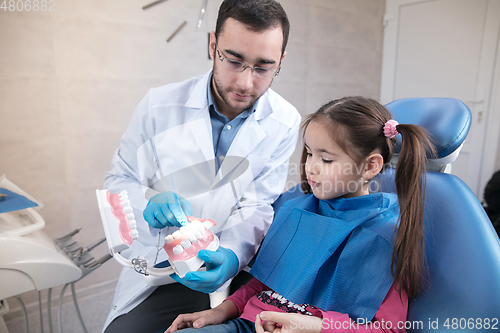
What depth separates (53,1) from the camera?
166 centimetres

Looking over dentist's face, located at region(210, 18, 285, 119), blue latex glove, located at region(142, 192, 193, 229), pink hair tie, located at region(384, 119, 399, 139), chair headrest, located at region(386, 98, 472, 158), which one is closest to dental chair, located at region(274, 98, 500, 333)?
chair headrest, located at region(386, 98, 472, 158)

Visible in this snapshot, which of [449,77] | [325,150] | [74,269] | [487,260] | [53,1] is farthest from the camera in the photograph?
[449,77]

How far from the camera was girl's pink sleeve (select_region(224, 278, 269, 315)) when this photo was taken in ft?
3.20

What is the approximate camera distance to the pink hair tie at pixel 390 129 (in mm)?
880

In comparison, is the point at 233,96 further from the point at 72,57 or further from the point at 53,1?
the point at 53,1

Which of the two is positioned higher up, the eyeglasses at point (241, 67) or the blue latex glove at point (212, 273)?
the eyeglasses at point (241, 67)

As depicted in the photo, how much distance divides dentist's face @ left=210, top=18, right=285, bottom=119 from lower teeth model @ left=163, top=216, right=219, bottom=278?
1.68 ft

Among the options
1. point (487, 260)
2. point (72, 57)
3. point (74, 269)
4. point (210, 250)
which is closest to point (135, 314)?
point (74, 269)

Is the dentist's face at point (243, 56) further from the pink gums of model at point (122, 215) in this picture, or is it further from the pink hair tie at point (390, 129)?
the pink gums of model at point (122, 215)

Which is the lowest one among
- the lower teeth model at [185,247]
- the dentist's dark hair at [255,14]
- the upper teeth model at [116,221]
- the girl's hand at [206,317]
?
the girl's hand at [206,317]

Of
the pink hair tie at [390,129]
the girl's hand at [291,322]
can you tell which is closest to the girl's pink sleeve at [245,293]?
the girl's hand at [291,322]

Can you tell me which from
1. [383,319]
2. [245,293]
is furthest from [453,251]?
[245,293]

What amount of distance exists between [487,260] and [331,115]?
20.5 inches

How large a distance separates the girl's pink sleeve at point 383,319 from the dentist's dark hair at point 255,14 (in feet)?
2.82
